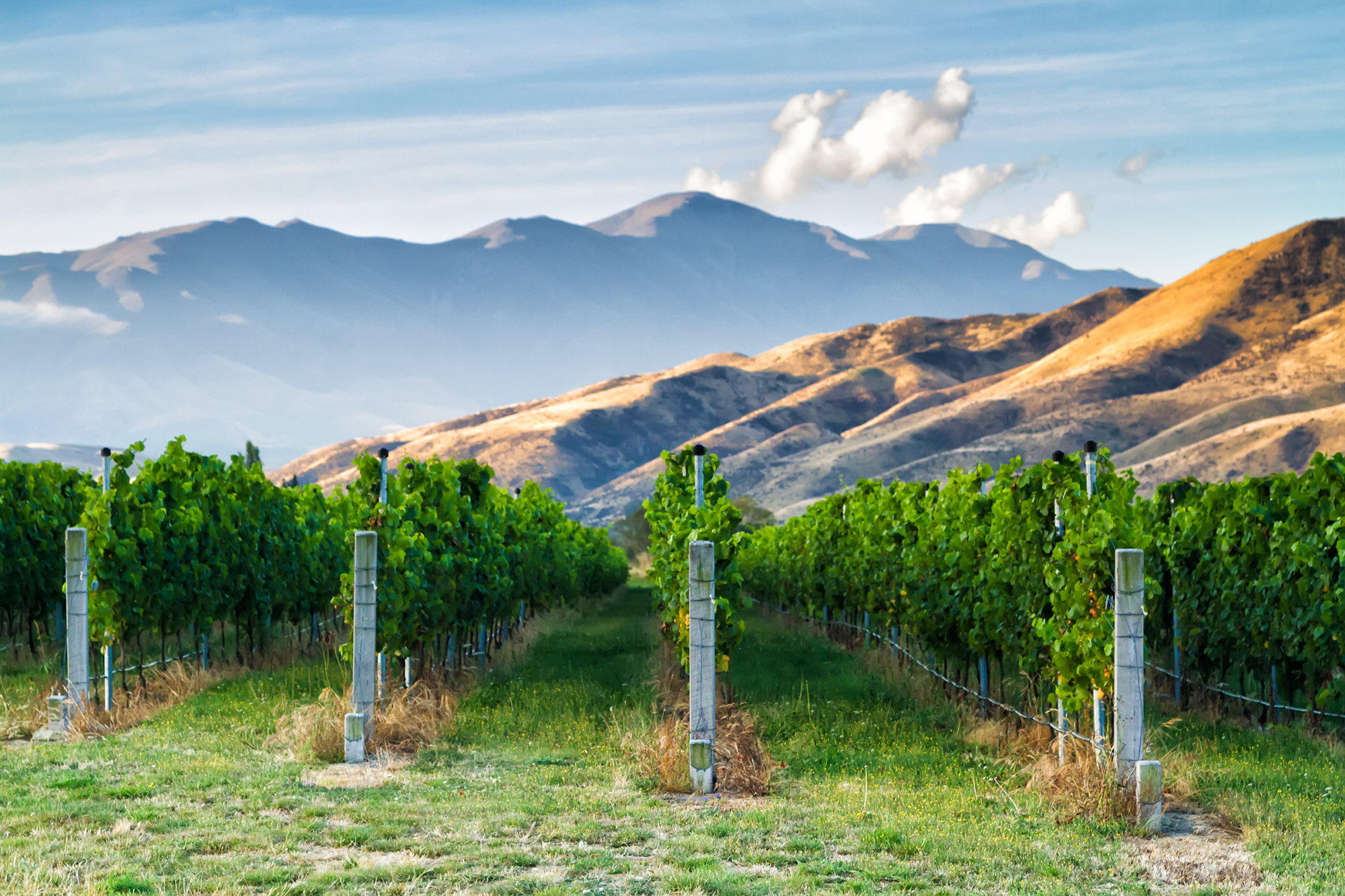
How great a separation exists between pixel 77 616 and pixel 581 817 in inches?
244

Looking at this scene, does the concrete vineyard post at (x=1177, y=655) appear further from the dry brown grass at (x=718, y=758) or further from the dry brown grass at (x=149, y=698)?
the dry brown grass at (x=149, y=698)

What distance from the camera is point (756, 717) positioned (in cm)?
1113

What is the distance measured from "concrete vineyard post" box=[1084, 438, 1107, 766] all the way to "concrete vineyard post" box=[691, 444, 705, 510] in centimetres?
327

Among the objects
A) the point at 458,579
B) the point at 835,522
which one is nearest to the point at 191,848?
the point at 458,579

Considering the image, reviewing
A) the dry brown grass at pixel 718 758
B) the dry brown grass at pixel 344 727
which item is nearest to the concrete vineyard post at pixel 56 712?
the dry brown grass at pixel 344 727

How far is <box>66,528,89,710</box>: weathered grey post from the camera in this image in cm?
1082

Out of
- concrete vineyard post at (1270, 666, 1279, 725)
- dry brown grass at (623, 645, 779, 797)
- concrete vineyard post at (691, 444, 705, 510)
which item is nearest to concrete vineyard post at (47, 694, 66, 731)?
dry brown grass at (623, 645, 779, 797)

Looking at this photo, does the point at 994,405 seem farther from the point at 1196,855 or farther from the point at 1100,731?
the point at 1196,855

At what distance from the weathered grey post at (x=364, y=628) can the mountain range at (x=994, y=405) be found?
259 ft

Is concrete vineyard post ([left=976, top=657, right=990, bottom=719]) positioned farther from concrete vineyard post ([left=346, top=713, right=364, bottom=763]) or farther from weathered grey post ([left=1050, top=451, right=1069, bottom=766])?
concrete vineyard post ([left=346, top=713, right=364, bottom=763])

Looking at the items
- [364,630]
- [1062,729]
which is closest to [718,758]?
[1062,729]

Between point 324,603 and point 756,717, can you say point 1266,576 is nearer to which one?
point 756,717

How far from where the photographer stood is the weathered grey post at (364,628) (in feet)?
31.7

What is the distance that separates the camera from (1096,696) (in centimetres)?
794
